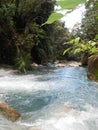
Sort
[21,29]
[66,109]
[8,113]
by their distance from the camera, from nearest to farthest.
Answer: [8,113] < [66,109] < [21,29]

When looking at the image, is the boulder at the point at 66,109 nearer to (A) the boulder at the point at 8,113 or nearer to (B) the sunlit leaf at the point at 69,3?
(A) the boulder at the point at 8,113

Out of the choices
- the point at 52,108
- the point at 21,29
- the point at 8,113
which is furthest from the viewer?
the point at 21,29

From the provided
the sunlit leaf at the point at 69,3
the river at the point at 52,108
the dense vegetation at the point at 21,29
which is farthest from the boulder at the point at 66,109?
the dense vegetation at the point at 21,29

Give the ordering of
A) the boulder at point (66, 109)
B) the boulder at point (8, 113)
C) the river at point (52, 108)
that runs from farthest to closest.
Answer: the boulder at point (66, 109) → the boulder at point (8, 113) → the river at point (52, 108)

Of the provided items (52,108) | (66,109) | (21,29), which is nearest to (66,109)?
(66,109)

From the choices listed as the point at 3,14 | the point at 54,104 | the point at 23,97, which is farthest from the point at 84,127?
the point at 3,14

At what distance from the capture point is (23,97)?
7676 mm

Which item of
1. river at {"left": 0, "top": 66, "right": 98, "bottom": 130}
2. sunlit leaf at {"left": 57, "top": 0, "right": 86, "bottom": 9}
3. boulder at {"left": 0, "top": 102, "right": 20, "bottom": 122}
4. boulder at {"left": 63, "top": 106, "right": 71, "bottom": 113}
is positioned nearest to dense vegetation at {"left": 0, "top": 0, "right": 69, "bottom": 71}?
river at {"left": 0, "top": 66, "right": 98, "bottom": 130}

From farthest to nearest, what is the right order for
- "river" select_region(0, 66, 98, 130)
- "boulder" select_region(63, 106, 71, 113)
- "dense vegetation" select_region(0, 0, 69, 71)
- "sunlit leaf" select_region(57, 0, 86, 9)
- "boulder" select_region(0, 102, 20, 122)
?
"dense vegetation" select_region(0, 0, 69, 71)
"boulder" select_region(63, 106, 71, 113)
"boulder" select_region(0, 102, 20, 122)
"river" select_region(0, 66, 98, 130)
"sunlit leaf" select_region(57, 0, 86, 9)

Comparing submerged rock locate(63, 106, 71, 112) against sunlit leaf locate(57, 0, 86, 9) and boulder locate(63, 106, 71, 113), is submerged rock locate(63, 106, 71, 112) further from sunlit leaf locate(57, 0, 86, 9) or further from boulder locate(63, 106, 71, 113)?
sunlit leaf locate(57, 0, 86, 9)

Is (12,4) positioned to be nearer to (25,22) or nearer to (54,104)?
(25,22)

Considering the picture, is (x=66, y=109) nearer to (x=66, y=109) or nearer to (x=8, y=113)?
(x=66, y=109)

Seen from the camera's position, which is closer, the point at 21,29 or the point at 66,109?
the point at 66,109

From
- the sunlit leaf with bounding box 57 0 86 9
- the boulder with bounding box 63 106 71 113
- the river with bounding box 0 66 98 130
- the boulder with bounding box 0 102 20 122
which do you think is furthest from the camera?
the boulder with bounding box 63 106 71 113
